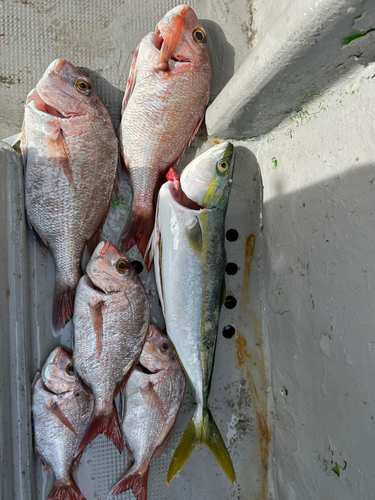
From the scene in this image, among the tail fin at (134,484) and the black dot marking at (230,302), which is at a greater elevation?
the black dot marking at (230,302)

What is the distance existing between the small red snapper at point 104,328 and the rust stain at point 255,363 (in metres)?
0.70

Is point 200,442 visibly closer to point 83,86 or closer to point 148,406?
point 148,406

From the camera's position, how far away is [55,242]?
5.51 feet

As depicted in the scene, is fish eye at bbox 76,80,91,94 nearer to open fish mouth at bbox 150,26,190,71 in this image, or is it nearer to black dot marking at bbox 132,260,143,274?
open fish mouth at bbox 150,26,190,71

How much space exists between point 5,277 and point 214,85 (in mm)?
1478

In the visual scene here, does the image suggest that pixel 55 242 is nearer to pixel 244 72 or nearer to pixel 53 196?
pixel 53 196

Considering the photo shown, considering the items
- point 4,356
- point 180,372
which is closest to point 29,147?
point 4,356

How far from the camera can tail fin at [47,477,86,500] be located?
5.36 ft

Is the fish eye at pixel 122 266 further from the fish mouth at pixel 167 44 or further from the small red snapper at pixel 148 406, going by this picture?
the fish mouth at pixel 167 44

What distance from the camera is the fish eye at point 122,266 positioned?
165 centimetres

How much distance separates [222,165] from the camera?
66.3 inches

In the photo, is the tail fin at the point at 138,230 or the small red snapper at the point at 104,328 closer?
the small red snapper at the point at 104,328

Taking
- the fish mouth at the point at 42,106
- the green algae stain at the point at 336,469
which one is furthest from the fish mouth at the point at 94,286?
the green algae stain at the point at 336,469

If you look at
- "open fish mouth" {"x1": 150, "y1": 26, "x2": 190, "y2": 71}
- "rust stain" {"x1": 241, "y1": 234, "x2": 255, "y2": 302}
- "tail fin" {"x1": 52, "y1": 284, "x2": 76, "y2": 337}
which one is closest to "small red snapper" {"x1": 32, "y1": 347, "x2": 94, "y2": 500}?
"tail fin" {"x1": 52, "y1": 284, "x2": 76, "y2": 337}
